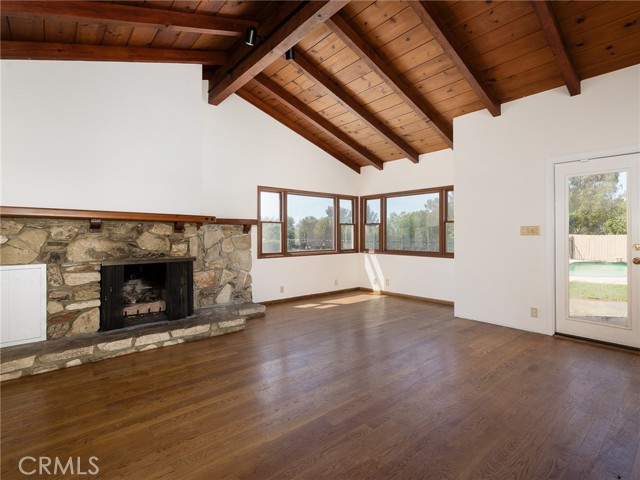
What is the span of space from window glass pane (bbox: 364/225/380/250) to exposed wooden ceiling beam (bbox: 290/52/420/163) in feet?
5.41

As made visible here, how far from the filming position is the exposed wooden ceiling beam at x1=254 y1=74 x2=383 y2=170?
16.3 ft

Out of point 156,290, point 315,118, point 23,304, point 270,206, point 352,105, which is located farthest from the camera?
point 270,206

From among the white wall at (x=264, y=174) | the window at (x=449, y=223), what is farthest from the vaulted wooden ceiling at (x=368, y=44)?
the window at (x=449, y=223)

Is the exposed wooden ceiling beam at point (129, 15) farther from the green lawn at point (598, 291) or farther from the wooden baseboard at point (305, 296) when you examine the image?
the green lawn at point (598, 291)

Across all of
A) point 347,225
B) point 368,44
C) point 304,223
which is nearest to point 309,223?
point 304,223

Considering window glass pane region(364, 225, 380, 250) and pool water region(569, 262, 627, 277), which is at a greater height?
window glass pane region(364, 225, 380, 250)

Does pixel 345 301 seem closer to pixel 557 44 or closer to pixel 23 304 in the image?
pixel 23 304

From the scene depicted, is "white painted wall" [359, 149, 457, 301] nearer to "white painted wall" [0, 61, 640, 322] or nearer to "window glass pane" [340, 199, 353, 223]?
"white painted wall" [0, 61, 640, 322]

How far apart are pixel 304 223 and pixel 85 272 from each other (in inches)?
142

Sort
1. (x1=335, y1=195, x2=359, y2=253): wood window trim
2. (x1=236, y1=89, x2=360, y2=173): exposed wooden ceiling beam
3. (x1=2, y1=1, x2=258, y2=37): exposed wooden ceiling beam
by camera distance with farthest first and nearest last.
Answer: (x1=335, y1=195, x2=359, y2=253): wood window trim
(x1=236, y1=89, x2=360, y2=173): exposed wooden ceiling beam
(x1=2, y1=1, x2=258, y2=37): exposed wooden ceiling beam

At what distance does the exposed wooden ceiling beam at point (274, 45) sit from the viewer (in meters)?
3.00

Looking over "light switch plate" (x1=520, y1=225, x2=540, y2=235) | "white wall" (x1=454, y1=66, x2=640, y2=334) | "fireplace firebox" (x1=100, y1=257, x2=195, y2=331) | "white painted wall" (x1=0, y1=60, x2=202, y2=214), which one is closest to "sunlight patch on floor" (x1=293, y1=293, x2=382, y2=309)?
"white wall" (x1=454, y1=66, x2=640, y2=334)

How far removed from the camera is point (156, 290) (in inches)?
169

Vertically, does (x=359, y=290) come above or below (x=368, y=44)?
below
